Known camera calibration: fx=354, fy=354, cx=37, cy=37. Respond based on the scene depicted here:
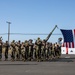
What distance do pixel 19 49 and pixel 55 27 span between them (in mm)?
9989

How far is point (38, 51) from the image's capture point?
28.4 m
